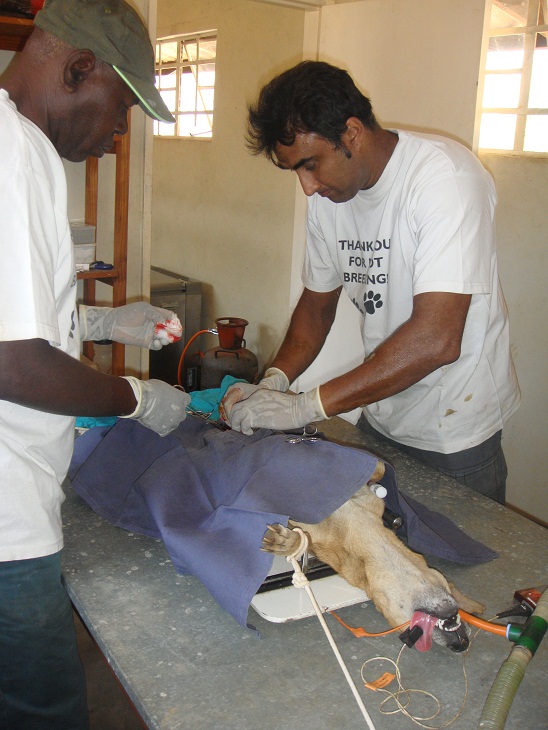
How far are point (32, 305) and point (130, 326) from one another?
2.54 ft

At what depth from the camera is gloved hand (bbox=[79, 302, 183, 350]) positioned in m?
1.80

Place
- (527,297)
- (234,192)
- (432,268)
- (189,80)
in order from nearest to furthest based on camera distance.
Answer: (432,268) → (527,297) → (234,192) → (189,80)

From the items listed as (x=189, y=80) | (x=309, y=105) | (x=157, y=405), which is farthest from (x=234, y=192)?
(x=157, y=405)

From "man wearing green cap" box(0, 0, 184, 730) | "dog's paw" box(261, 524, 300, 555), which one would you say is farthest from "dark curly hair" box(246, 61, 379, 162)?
"dog's paw" box(261, 524, 300, 555)

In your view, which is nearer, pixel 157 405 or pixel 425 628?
pixel 425 628

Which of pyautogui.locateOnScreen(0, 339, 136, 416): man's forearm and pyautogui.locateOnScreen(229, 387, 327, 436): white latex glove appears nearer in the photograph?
pyautogui.locateOnScreen(0, 339, 136, 416): man's forearm

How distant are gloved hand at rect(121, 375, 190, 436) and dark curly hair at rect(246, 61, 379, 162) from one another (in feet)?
2.21

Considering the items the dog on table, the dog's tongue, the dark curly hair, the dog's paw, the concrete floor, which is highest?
the dark curly hair

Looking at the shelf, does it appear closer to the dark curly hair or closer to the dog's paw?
the dark curly hair

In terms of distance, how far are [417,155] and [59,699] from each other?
1464mm

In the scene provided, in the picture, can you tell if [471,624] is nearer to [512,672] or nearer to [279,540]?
[512,672]

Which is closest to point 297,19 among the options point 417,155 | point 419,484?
point 417,155

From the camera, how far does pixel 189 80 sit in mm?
4895

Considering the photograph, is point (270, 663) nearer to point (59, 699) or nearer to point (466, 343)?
point (59, 699)
